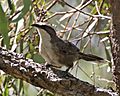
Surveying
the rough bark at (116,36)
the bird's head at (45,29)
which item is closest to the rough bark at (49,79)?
the rough bark at (116,36)

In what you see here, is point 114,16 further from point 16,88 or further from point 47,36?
point 16,88

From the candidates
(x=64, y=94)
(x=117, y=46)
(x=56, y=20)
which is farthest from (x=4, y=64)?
(x=56, y=20)

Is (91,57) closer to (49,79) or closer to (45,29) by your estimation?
(45,29)

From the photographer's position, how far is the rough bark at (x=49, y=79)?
126 cm

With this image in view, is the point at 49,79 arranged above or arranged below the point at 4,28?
below

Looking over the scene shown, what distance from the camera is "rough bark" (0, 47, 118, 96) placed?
1.26 m

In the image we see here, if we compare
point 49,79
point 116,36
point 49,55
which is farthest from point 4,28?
point 116,36

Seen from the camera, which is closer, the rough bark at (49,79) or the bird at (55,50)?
the rough bark at (49,79)

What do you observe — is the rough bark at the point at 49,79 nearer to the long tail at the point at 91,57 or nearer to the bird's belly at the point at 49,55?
the bird's belly at the point at 49,55

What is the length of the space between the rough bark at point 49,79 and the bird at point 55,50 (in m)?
0.15

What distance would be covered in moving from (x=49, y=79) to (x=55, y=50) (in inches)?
9.5

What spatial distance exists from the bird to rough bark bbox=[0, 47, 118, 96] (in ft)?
0.48

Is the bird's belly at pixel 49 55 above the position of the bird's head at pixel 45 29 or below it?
below

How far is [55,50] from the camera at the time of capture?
1494mm
